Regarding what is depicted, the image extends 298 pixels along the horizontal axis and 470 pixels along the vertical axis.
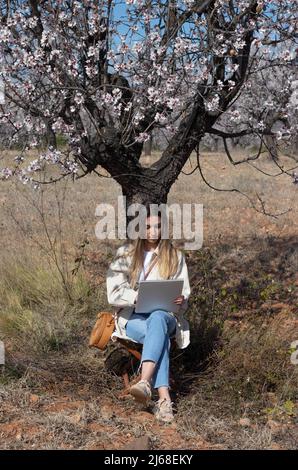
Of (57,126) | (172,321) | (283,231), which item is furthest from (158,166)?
(283,231)

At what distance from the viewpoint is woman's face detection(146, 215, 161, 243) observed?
17.9 feet

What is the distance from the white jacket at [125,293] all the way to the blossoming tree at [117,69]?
91 centimetres

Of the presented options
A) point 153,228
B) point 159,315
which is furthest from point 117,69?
point 159,315

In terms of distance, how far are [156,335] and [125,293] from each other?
0.43 m

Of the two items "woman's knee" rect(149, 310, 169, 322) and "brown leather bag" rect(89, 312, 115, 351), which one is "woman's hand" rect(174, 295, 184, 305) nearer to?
"woman's knee" rect(149, 310, 169, 322)

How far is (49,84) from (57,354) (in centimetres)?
209

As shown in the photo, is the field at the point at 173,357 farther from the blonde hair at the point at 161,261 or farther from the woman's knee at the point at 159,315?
the blonde hair at the point at 161,261

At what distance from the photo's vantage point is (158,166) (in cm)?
648

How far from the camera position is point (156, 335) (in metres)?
5.02

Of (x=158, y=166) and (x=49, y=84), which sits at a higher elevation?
(x=49, y=84)

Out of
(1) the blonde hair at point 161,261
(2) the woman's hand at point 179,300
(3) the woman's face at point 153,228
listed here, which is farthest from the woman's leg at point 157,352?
(3) the woman's face at point 153,228

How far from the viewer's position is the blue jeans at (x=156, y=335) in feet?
16.3

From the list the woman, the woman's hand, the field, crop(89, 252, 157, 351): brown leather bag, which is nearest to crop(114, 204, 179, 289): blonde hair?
the woman
